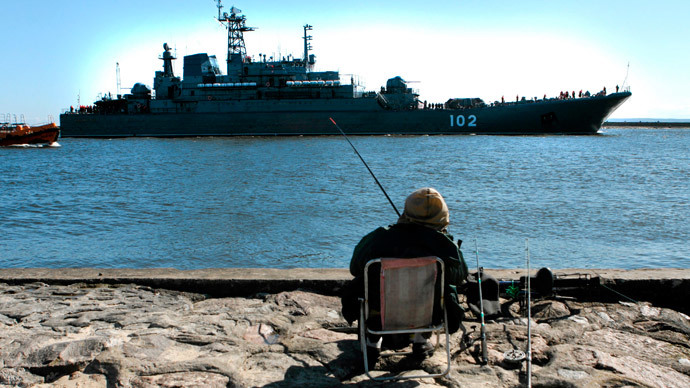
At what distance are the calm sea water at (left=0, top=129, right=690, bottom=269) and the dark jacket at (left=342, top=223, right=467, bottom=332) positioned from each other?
443cm

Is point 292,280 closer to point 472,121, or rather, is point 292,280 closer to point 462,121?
point 462,121

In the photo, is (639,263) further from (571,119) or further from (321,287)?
(571,119)

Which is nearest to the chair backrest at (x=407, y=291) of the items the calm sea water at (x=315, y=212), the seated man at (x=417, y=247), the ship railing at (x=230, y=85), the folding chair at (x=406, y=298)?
the folding chair at (x=406, y=298)

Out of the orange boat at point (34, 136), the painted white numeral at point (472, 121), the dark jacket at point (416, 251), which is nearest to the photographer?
the dark jacket at point (416, 251)

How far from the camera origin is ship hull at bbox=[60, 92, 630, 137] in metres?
44.7

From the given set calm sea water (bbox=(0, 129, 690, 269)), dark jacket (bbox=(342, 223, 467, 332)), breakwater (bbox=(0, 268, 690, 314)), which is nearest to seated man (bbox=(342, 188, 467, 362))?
dark jacket (bbox=(342, 223, 467, 332))

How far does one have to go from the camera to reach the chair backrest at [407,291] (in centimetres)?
244

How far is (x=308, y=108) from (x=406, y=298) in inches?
1762

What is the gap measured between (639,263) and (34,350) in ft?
23.0

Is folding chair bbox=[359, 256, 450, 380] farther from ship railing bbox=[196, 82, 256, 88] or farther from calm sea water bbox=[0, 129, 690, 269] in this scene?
ship railing bbox=[196, 82, 256, 88]

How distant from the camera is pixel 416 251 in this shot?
256 cm

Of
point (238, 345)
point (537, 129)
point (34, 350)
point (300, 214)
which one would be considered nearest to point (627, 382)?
point (238, 345)

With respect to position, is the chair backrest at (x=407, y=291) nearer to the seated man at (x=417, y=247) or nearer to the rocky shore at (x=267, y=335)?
the seated man at (x=417, y=247)

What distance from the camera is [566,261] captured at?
285 inches
